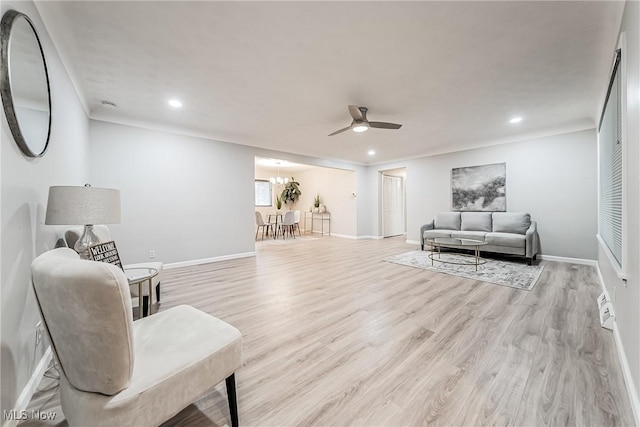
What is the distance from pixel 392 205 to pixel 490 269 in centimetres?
463

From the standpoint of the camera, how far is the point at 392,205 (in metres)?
8.55

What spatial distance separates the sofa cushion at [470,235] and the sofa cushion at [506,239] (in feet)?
0.44

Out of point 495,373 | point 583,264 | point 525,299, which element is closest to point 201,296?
point 495,373

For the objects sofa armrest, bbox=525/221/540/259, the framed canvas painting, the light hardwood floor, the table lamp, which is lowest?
the light hardwood floor

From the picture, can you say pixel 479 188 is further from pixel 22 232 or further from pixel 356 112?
pixel 22 232

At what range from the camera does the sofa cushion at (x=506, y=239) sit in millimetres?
4359

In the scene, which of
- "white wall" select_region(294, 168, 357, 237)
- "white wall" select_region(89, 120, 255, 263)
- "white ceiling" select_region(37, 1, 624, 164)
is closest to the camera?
"white ceiling" select_region(37, 1, 624, 164)

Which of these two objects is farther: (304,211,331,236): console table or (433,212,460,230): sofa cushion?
(304,211,331,236): console table

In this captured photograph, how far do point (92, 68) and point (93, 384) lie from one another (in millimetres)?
2992

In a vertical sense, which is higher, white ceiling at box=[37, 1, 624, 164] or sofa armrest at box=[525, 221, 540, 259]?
white ceiling at box=[37, 1, 624, 164]

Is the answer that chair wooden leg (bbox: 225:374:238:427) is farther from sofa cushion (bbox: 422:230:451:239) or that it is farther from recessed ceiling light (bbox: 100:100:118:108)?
sofa cushion (bbox: 422:230:451:239)

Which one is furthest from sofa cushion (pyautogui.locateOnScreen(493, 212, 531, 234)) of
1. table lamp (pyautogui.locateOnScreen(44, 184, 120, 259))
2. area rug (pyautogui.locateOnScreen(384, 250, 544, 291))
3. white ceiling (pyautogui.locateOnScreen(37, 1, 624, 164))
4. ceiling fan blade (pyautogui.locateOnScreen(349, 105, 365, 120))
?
table lamp (pyautogui.locateOnScreen(44, 184, 120, 259))

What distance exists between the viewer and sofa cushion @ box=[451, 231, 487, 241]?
16.1 ft

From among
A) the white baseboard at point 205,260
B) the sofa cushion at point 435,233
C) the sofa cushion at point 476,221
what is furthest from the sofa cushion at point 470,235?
the white baseboard at point 205,260
